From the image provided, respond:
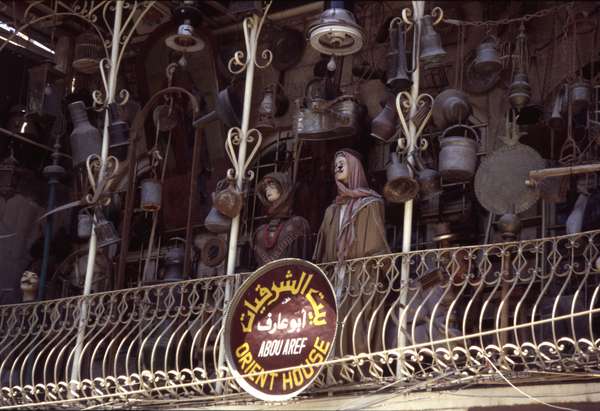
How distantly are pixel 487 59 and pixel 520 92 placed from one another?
0.45m

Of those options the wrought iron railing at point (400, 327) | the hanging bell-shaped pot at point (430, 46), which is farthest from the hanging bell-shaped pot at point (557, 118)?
the hanging bell-shaped pot at point (430, 46)

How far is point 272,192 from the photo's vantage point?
38.6 ft

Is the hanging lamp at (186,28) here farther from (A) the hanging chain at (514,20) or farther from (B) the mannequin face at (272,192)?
(A) the hanging chain at (514,20)

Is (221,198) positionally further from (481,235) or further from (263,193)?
(481,235)

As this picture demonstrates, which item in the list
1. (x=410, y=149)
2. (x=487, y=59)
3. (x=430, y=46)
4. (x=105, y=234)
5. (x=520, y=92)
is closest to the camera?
(x=410, y=149)

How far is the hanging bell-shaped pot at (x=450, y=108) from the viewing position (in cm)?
1113

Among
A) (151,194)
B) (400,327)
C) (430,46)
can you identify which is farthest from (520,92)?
(151,194)

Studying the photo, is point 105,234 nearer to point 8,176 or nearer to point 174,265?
point 174,265

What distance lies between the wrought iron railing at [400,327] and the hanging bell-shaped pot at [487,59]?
1.60m

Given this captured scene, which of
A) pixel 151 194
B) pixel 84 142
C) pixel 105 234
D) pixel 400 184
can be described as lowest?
pixel 105 234

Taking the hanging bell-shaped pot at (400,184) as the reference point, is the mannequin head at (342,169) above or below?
above

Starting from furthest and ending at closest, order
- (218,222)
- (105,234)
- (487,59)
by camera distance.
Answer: (105,234)
(218,222)
(487,59)

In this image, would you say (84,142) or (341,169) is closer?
(341,169)

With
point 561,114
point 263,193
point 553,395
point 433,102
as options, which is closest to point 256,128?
point 263,193
